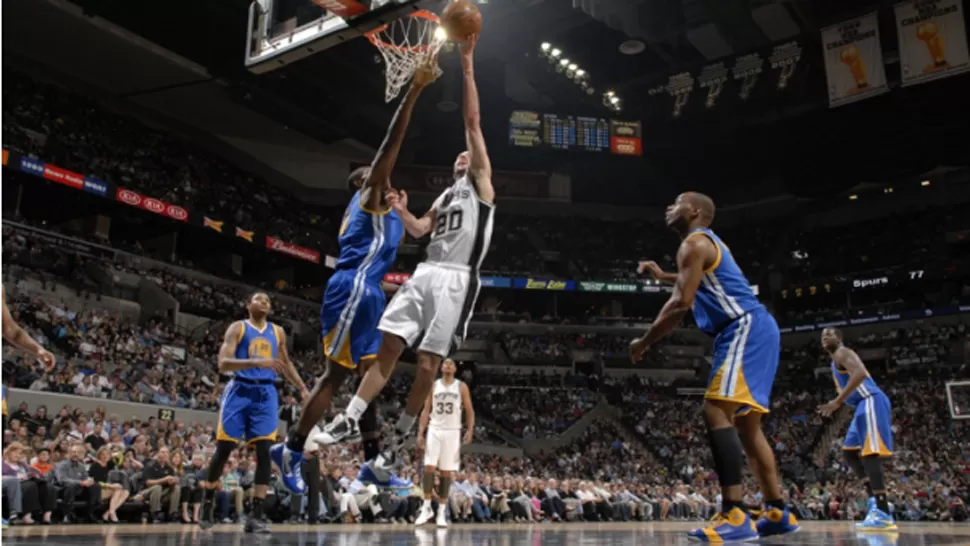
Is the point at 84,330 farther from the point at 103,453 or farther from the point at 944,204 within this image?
the point at 944,204

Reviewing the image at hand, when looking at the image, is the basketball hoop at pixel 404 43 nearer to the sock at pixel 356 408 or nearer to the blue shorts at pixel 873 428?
the sock at pixel 356 408

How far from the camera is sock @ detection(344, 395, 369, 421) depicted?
4254 millimetres

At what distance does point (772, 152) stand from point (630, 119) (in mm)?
6118

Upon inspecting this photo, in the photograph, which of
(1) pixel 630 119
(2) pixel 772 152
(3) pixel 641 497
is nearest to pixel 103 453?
(3) pixel 641 497

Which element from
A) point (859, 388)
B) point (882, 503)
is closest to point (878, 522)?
point (882, 503)

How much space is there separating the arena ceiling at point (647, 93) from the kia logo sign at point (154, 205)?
395 centimetres

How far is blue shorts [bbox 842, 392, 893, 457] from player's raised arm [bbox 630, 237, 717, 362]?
4.31m

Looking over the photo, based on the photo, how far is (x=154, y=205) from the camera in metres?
20.7

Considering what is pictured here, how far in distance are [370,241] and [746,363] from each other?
2.44 metres

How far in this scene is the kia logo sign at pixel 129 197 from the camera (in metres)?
19.8

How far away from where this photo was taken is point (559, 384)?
27.5m

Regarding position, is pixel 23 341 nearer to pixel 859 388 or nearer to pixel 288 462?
pixel 288 462

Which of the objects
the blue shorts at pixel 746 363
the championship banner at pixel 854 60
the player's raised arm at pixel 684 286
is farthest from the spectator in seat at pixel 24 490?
the championship banner at pixel 854 60

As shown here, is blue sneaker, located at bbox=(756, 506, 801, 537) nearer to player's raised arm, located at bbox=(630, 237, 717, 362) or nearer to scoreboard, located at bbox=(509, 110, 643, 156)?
player's raised arm, located at bbox=(630, 237, 717, 362)
